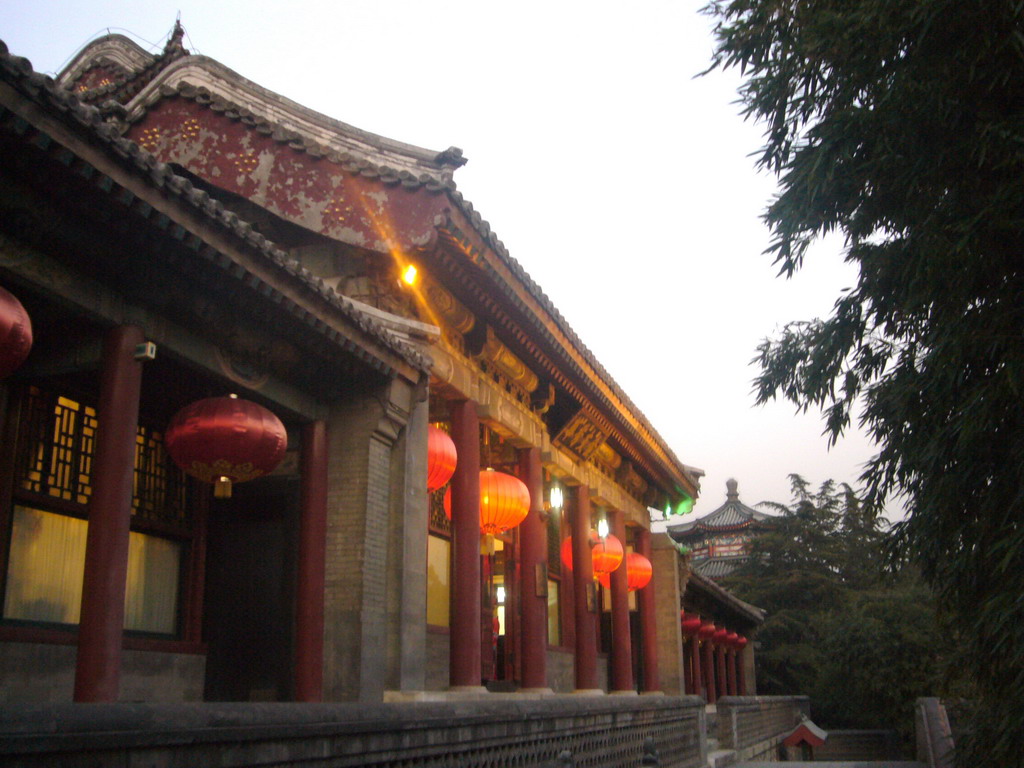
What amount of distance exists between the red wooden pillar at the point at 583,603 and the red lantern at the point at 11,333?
393 inches

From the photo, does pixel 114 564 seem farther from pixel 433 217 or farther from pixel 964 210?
pixel 964 210

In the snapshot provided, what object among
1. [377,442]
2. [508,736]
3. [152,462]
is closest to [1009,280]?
[508,736]

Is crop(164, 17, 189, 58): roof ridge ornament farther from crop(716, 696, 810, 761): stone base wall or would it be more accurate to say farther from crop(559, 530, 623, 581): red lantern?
crop(716, 696, 810, 761): stone base wall

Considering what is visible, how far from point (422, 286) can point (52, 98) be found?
16.0 ft

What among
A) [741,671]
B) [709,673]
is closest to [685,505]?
[709,673]

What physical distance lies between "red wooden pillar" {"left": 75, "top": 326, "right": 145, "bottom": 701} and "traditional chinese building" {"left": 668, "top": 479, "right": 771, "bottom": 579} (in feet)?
121

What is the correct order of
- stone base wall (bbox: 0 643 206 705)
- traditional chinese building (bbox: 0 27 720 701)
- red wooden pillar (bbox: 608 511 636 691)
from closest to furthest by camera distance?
traditional chinese building (bbox: 0 27 720 701), stone base wall (bbox: 0 643 206 705), red wooden pillar (bbox: 608 511 636 691)

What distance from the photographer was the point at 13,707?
8.73ft

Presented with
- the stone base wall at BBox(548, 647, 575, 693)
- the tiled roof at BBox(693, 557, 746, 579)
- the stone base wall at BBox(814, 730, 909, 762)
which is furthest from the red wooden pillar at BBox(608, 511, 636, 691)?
the tiled roof at BBox(693, 557, 746, 579)

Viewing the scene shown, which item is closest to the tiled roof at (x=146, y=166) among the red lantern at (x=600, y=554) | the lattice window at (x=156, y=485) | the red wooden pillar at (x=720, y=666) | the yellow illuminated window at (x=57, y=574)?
the lattice window at (x=156, y=485)

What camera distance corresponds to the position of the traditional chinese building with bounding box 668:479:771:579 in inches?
1661

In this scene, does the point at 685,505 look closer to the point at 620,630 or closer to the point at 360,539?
the point at 620,630

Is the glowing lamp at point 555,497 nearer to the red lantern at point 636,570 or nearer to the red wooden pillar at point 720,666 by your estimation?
the red lantern at point 636,570

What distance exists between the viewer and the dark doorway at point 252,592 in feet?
26.5
